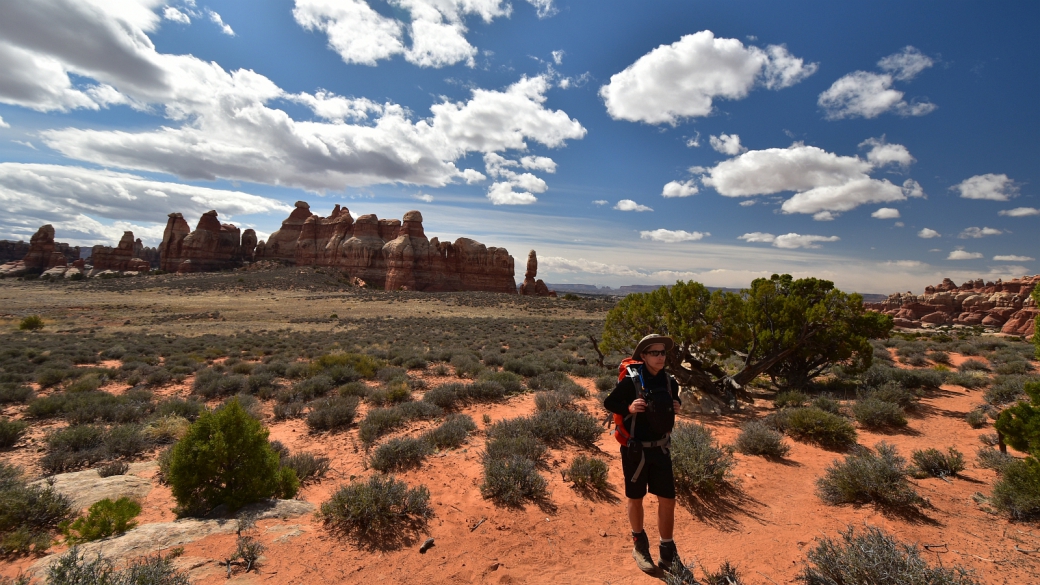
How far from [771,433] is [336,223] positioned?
8528cm

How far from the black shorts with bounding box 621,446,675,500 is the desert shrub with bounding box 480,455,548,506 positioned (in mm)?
1886

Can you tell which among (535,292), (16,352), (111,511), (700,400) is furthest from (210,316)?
(535,292)

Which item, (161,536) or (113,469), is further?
(113,469)

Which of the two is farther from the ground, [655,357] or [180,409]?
[655,357]

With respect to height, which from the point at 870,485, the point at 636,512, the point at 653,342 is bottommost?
the point at 870,485

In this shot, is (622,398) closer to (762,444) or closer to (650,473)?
(650,473)

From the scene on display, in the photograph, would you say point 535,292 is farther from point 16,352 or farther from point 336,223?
point 16,352

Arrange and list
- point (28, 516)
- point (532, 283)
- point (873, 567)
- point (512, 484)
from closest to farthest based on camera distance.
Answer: point (873, 567) < point (28, 516) < point (512, 484) < point (532, 283)

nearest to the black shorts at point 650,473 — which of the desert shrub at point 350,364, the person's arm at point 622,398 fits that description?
the person's arm at point 622,398

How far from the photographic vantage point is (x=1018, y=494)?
4441 mm

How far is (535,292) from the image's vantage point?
233ft

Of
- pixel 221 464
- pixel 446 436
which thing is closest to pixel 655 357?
pixel 446 436

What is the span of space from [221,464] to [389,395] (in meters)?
5.53

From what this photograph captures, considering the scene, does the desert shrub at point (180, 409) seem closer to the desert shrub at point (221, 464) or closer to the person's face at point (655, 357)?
the desert shrub at point (221, 464)
